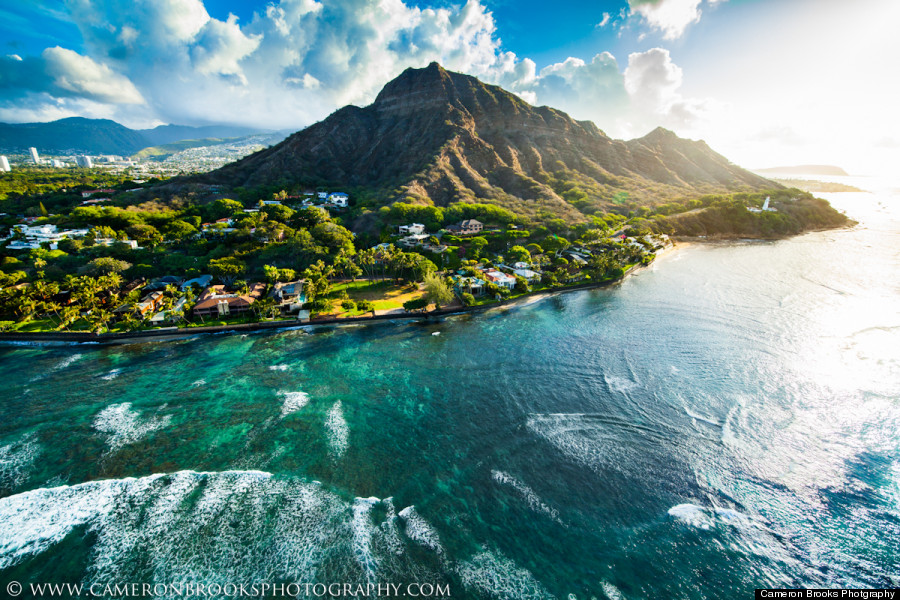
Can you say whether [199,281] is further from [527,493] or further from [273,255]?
[527,493]

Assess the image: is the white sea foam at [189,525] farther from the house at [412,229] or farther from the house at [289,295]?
the house at [412,229]

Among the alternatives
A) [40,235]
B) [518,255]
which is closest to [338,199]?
[40,235]

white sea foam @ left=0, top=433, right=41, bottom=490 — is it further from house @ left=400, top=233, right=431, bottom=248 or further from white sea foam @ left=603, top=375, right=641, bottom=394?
house @ left=400, top=233, right=431, bottom=248

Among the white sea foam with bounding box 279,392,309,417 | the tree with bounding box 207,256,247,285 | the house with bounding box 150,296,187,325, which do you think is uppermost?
the tree with bounding box 207,256,247,285

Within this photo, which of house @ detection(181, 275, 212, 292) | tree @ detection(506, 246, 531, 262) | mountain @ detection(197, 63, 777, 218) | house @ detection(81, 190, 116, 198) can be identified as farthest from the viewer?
mountain @ detection(197, 63, 777, 218)

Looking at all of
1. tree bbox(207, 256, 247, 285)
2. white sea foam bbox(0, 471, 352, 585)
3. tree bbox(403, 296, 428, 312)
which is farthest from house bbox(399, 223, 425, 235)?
white sea foam bbox(0, 471, 352, 585)
